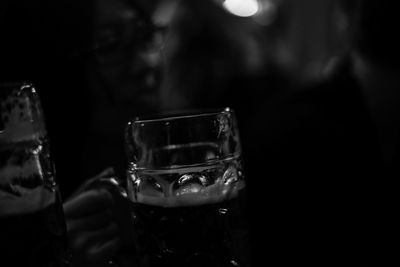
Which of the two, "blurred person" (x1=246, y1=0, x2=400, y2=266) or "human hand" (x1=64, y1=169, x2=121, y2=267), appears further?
"blurred person" (x1=246, y1=0, x2=400, y2=266)

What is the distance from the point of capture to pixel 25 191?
599 mm

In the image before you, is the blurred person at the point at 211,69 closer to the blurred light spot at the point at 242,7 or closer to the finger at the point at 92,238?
the blurred light spot at the point at 242,7

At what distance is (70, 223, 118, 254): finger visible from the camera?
2.43 ft

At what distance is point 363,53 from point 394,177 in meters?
0.42

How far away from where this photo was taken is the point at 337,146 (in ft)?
5.69

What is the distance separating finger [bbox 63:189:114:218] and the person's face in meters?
0.99

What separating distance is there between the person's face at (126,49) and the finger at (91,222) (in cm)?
100

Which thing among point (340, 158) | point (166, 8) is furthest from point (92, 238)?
point (166, 8)

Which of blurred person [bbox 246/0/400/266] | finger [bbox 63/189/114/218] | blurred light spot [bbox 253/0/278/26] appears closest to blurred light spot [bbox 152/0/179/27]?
blurred light spot [bbox 253/0/278/26]

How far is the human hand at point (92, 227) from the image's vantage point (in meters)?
0.73

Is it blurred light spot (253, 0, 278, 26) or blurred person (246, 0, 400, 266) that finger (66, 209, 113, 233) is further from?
blurred light spot (253, 0, 278, 26)

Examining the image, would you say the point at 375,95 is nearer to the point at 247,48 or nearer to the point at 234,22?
the point at 247,48

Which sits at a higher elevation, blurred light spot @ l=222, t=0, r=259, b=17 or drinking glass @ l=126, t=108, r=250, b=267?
blurred light spot @ l=222, t=0, r=259, b=17

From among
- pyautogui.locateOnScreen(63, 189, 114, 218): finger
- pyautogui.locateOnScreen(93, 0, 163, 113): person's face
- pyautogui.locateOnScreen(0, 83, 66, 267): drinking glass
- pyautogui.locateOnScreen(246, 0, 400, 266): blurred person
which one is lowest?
pyautogui.locateOnScreen(246, 0, 400, 266): blurred person
